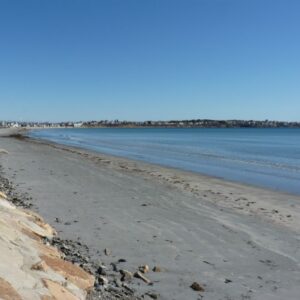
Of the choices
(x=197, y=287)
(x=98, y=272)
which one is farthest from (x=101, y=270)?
(x=197, y=287)

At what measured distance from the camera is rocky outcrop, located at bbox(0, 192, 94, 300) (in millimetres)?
4750

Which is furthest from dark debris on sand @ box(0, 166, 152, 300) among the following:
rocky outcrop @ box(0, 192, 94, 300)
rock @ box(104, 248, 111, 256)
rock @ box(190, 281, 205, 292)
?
rock @ box(190, 281, 205, 292)

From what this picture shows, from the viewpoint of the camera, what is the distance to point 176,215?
1198cm

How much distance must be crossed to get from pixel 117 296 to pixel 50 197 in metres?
8.28

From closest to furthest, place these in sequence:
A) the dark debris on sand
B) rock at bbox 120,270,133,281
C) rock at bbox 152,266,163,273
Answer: the dark debris on sand
rock at bbox 120,270,133,281
rock at bbox 152,266,163,273

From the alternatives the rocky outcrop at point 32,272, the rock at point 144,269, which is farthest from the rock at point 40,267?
the rock at point 144,269

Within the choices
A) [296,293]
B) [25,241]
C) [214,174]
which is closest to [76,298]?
[25,241]

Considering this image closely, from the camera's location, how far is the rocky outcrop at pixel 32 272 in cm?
475

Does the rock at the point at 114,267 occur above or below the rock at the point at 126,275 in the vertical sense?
below

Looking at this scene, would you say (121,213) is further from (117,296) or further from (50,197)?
(117,296)

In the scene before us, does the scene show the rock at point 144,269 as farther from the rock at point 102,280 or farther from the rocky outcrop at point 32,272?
the rocky outcrop at point 32,272

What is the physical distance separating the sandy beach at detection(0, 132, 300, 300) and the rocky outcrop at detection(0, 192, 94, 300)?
0.95 meters

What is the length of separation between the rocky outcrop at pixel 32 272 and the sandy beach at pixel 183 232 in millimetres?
947

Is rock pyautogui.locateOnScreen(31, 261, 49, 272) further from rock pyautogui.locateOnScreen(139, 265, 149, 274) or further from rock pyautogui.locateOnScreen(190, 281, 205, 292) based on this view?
rock pyautogui.locateOnScreen(190, 281, 205, 292)
